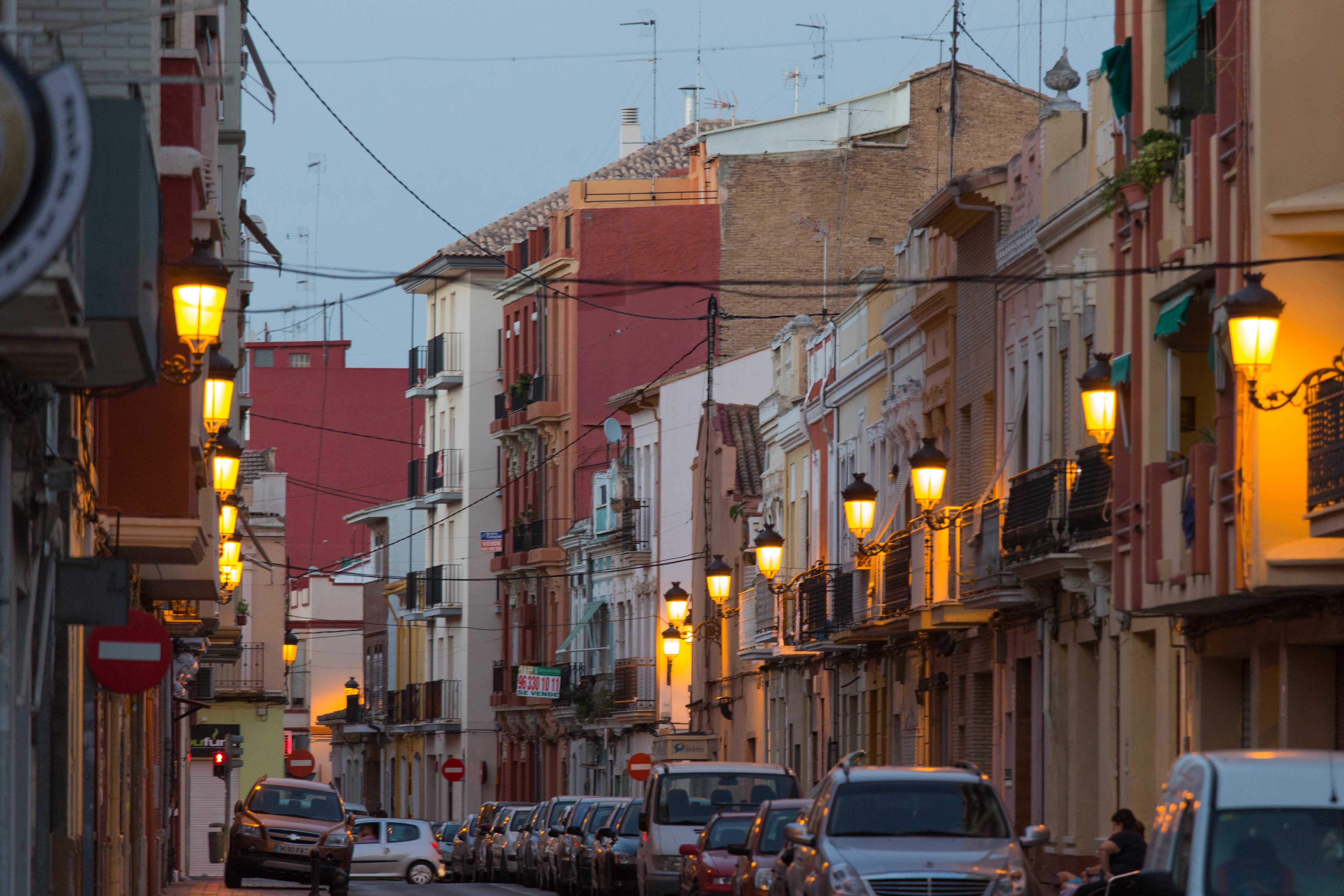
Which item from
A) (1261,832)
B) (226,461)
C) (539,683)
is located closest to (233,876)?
(226,461)

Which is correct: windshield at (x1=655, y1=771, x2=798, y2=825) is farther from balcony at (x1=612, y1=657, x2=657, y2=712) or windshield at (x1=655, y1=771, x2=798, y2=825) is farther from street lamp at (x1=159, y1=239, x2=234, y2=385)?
balcony at (x1=612, y1=657, x2=657, y2=712)

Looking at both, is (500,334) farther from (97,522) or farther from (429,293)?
(97,522)

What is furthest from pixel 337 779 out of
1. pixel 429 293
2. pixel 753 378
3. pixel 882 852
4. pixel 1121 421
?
pixel 882 852

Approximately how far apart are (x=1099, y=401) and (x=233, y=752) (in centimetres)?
3919

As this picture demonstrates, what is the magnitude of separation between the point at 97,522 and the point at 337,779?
8253cm

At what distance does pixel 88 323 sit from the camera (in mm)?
12164

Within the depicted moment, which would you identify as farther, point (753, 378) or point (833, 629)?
point (753, 378)

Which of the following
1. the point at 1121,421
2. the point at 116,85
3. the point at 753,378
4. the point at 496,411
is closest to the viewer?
the point at 116,85

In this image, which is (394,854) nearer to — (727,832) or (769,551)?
(769,551)

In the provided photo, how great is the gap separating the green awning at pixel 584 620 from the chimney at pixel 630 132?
16.3m

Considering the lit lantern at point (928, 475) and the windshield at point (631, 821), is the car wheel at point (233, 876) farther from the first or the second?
the lit lantern at point (928, 475)

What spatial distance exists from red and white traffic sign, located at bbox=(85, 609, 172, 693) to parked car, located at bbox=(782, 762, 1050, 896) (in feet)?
17.0

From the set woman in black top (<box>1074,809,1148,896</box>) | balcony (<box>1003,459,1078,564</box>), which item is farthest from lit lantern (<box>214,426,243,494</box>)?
woman in black top (<box>1074,809,1148,896</box>)

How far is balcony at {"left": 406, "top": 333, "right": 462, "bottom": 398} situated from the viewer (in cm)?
8212
